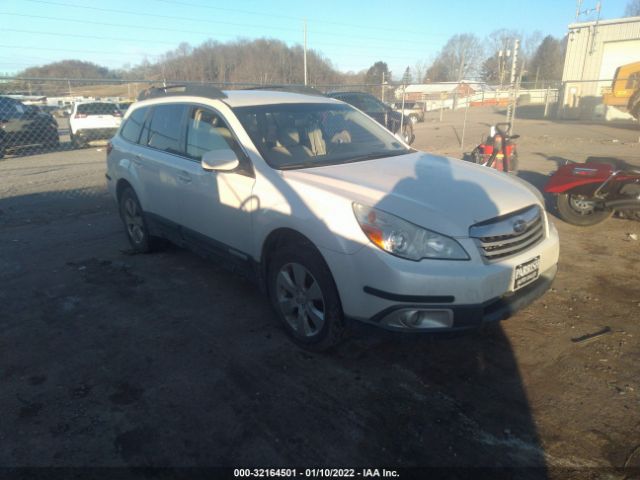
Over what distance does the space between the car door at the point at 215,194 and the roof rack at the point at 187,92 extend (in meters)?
0.15

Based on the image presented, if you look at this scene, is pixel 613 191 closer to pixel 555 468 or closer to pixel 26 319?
pixel 555 468

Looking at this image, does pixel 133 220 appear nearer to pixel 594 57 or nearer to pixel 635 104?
pixel 635 104

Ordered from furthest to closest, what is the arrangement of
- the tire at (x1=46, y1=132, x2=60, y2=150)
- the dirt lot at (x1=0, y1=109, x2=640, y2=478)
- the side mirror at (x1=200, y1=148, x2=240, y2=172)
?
the tire at (x1=46, y1=132, x2=60, y2=150) → the side mirror at (x1=200, y1=148, x2=240, y2=172) → the dirt lot at (x1=0, y1=109, x2=640, y2=478)

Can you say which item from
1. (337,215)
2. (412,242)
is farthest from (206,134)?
(412,242)

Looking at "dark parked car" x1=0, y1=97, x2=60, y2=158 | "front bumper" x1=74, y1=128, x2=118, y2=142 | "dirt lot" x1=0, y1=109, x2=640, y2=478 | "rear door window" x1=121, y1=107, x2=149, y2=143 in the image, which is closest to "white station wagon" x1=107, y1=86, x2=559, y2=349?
"dirt lot" x1=0, y1=109, x2=640, y2=478

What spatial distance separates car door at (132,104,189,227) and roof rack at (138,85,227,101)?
6.0 inches

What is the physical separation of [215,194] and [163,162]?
989 mm

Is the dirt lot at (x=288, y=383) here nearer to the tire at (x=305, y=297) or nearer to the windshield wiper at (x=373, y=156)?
the tire at (x=305, y=297)

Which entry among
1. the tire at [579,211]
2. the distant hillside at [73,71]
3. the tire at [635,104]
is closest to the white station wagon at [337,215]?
the tire at [579,211]

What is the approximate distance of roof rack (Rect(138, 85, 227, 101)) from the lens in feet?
13.0

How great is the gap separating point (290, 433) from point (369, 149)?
8.18 feet

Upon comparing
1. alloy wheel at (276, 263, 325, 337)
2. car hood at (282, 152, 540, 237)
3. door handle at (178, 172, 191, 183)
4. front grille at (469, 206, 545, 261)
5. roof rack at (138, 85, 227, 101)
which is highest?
roof rack at (138, 85, 227, 101)

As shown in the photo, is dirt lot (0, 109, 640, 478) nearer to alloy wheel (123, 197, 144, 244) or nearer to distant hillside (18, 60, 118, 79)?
alloy wheel (123, 197, 144, 244)

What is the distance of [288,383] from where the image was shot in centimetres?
287
